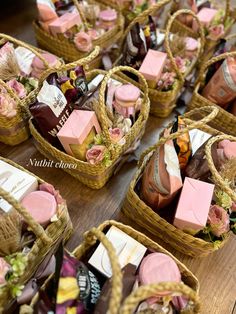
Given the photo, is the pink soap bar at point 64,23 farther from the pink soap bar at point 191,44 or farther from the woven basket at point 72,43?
the pink soap bar at point 191,44

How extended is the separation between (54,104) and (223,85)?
74cm

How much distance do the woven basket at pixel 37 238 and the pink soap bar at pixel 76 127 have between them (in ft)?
0.58

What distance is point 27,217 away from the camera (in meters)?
0.84

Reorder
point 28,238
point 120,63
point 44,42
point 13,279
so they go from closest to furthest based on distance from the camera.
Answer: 1. point 13,279
2. point 28,238
3. point 120,63
4. point 44,42

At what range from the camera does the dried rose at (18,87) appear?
4.18 feet

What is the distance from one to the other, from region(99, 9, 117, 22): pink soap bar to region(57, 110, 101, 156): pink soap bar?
0.77 metres

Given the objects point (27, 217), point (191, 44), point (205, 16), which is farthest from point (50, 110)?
point (205, 16)

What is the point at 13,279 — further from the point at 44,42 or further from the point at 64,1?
the point at 64,1

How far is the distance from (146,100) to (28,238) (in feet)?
2.27

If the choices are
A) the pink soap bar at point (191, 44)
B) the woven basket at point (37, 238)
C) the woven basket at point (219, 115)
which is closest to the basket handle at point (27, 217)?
the woven basket at point (37, 238)

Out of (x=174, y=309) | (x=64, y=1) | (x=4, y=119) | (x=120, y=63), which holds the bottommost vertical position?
(x=174, y=309)

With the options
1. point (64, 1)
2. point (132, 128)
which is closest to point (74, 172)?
point (132, 128)

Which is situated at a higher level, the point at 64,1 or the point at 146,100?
the point at 64,1

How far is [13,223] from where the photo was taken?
0.92 meters
